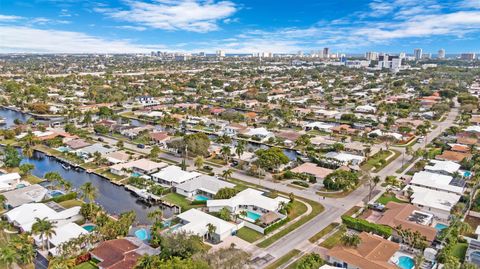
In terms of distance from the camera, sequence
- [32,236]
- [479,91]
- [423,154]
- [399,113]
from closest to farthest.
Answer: [32,236] → [423,154] → [399,113] → [479,91]

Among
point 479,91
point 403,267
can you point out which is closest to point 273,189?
point 403,267

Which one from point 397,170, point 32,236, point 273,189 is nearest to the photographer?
Answer: point 32,236

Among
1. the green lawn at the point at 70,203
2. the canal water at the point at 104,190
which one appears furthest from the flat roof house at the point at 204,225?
the green lawn at the point at 70,203

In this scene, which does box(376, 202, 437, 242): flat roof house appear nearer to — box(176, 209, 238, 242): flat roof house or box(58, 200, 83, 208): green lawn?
box(176, 209, 238, 242): flat roof house

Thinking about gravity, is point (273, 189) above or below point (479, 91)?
below

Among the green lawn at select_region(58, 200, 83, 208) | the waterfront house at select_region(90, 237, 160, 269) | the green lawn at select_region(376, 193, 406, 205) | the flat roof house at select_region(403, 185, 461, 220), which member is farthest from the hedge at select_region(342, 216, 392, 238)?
the green lawn at select_region(58, 200, 83, 208)

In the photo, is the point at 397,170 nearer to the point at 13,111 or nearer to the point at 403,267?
the point at 403,267

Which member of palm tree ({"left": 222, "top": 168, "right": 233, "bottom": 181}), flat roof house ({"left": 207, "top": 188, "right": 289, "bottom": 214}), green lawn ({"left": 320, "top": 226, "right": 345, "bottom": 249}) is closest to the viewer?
green lawn ({"left": 320, "top": 226, "right": 345, "bottom": 249})
